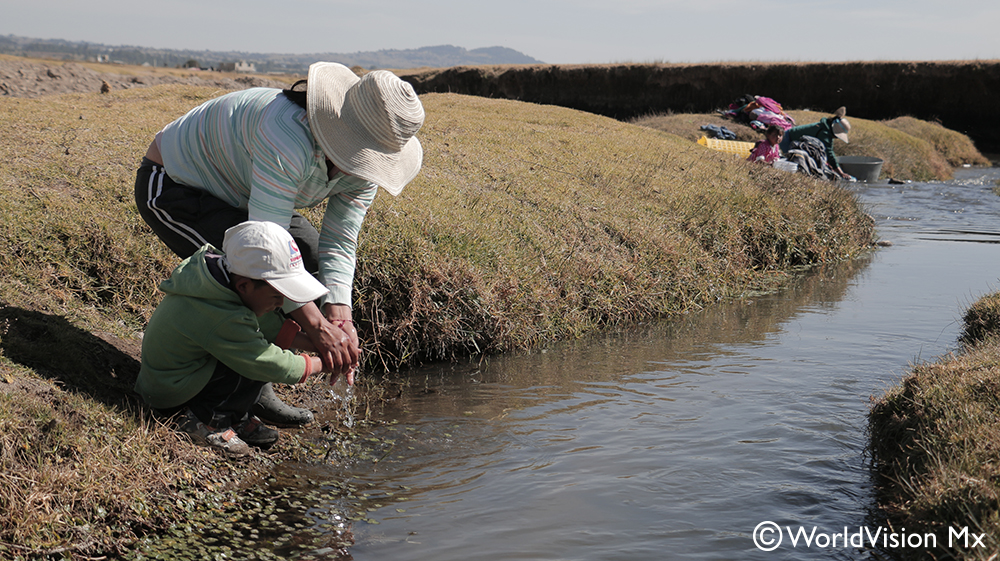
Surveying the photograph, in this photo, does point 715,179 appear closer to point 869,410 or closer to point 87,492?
point 869,410

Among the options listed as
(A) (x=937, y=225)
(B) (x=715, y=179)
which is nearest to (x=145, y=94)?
(B) (x=715, y=179)

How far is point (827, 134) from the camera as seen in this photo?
18797mm

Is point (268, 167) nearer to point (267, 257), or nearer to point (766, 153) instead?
point (267, 257)

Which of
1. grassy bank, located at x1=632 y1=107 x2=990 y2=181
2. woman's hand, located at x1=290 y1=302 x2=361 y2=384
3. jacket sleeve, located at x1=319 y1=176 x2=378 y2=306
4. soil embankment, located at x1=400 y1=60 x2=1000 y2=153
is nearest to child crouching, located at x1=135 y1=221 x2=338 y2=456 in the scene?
woman's hand, located at x1=290 y1=302 x2=361 y2=384

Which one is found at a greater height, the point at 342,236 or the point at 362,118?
the point at 362,118

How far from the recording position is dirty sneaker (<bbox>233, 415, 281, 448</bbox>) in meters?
4.25

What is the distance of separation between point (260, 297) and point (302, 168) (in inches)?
25.1

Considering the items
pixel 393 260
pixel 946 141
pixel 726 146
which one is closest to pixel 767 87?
pixel 946 141

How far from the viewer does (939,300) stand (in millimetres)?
9039

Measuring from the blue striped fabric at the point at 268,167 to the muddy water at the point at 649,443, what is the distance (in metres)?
1.25

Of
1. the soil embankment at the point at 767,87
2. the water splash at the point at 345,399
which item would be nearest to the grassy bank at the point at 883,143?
the soil embankment at the point at 767,87

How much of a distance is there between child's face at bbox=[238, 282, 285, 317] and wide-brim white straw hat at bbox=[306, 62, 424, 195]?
26.2 inches

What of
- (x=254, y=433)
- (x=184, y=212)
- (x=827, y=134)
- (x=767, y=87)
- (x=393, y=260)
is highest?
(x=767, y=87)

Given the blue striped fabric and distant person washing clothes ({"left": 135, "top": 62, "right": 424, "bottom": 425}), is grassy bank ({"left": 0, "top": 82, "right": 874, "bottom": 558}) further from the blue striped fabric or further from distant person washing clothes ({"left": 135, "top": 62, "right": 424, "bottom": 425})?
the blue striped fabric
